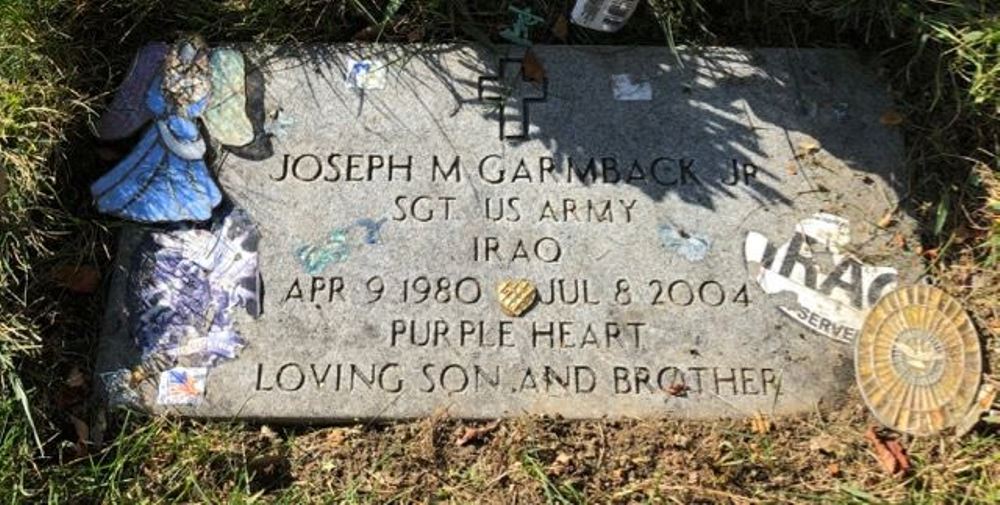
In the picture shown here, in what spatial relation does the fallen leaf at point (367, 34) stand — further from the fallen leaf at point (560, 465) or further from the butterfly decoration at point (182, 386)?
the fallen leaf at point (560, 465)

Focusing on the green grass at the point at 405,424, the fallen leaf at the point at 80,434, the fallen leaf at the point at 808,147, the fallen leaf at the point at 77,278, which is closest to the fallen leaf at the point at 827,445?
the green grass at the point at 405,424

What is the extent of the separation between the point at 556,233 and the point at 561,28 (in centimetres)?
67

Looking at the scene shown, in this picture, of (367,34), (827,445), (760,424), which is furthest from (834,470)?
(367,34)

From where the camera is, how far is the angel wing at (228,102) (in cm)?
272

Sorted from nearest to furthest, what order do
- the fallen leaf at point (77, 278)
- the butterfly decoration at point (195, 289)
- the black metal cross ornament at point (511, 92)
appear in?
the butterfly decoration at point (195, 289) < the fallen leaf at point (77, 278) < the black metal cross ornament at point (511, 92)

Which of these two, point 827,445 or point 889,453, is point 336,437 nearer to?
point 827,445

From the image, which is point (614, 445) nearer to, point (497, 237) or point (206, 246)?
point (497, 237)

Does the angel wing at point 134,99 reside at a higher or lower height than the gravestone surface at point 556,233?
higher

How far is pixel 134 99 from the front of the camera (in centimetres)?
278

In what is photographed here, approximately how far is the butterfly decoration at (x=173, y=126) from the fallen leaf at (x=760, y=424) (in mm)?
1513

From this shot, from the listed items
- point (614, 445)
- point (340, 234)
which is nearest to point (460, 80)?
point (340, 234)

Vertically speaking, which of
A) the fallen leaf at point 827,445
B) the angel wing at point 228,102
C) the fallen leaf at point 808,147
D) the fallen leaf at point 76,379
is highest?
the angel wing at point 228,102

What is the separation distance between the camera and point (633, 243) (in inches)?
103

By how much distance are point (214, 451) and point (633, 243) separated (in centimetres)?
120
